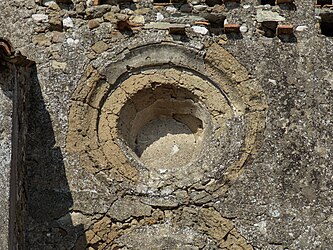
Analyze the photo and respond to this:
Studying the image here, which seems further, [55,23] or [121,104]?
[55,23]

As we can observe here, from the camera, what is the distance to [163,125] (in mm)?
10102

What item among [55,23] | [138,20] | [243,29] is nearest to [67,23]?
[55,23]

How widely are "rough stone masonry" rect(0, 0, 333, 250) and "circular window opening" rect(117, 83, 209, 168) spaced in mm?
14

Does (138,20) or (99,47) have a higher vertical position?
(138,20)

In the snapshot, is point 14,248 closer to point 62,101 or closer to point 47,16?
point 62,101

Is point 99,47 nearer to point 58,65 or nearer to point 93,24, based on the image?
point 93,24

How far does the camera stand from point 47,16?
398 inches

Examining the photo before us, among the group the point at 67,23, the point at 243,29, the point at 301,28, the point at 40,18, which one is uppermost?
the point at 40,18

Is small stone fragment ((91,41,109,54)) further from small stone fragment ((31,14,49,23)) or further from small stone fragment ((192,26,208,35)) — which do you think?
small stone fragment ((192,26,208,35))

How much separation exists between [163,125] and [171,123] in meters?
0.08

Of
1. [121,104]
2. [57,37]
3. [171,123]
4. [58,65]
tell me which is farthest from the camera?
[171,123]

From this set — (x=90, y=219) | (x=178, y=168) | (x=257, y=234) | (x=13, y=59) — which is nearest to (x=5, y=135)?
(x=13, y=59)

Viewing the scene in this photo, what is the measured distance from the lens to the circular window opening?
9.84 m

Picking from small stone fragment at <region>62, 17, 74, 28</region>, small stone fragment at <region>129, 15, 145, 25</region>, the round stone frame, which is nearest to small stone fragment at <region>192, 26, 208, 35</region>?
the round stone frame
